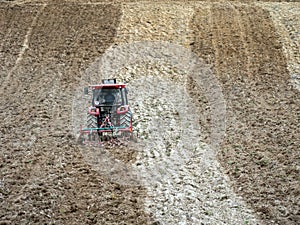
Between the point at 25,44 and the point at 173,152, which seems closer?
the point at 173,152

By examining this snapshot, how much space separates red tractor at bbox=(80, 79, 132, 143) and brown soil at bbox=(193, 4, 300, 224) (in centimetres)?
278

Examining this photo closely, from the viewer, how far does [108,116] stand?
12.1 m

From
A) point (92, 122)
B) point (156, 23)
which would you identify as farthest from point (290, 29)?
point (92, 122)

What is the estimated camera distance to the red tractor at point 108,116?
1180 centimetres

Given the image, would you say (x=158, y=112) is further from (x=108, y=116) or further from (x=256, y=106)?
(x=256, y=106)

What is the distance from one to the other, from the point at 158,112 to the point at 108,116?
219cm

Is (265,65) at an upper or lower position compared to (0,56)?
upper

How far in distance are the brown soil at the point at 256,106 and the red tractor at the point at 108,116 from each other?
9.13ft

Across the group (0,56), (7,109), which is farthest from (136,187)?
(0,56)

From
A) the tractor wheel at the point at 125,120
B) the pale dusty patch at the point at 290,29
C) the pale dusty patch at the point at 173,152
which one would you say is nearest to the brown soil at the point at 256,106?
the pale dusty patch at the point at 290,29

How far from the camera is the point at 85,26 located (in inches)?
750

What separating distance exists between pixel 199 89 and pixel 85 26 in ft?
21.8

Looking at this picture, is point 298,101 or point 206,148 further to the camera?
point 298,101

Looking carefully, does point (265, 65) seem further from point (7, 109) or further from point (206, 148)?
point (7, 109)
